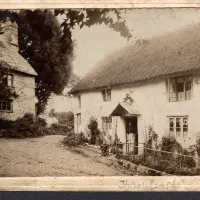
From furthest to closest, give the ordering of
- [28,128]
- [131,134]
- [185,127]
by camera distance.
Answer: [28,128] < [131,134] < [185,127]

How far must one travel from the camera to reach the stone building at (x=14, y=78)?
10.2 feet

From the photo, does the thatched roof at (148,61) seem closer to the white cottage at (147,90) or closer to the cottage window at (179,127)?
the white cottage at (147,90)

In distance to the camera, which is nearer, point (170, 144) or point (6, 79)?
point (170, 144)

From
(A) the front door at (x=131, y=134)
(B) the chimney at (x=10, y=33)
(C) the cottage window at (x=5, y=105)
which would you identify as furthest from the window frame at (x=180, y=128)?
(B) the chimney at (x=10, y=33)

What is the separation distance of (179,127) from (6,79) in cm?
141

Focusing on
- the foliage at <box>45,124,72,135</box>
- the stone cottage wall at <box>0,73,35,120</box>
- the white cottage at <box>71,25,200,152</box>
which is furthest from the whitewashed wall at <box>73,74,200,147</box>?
the stone cottage wall at <box>0,73,35,120</box>

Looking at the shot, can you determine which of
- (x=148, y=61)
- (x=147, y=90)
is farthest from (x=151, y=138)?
(x=148, y=61)

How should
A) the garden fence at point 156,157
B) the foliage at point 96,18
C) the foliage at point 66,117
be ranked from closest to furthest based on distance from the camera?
1. the garden fence at point 156,157
2. the foliage at point 96,18
3. the foliage at point 66,117

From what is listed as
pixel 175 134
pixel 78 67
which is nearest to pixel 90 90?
pixel 78 67

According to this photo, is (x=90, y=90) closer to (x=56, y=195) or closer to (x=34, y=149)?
(x=34, y=149)

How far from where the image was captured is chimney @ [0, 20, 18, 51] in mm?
3129

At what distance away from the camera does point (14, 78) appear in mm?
3154

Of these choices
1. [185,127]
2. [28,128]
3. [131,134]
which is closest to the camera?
[185,127]

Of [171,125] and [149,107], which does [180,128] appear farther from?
[149,107]
